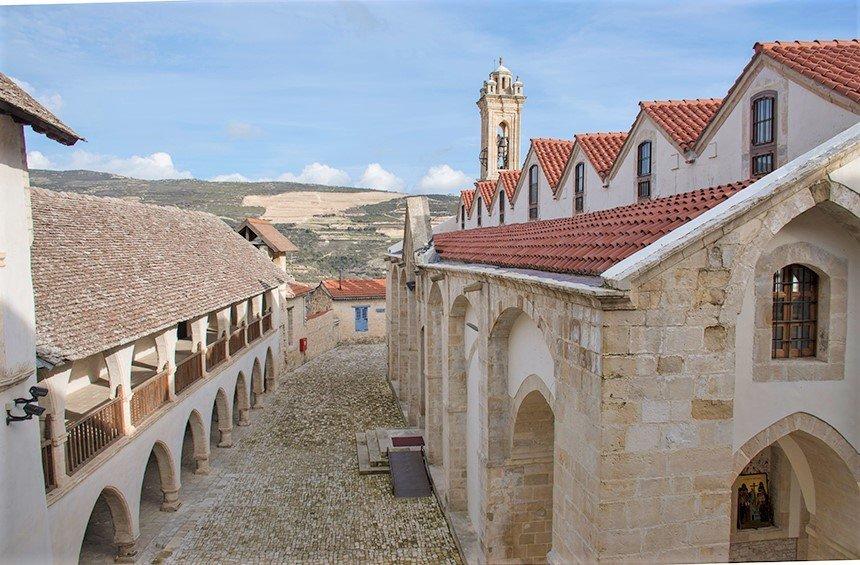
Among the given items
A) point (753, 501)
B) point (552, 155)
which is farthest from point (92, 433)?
point (552, 155)

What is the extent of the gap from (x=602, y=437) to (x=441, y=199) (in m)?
78.5

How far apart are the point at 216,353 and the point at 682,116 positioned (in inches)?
506

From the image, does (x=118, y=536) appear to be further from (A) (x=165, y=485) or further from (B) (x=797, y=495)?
(B) (x=797, y=495)

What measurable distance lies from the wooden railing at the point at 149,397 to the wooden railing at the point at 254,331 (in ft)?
24.5

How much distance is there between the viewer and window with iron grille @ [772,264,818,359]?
18.0 feet

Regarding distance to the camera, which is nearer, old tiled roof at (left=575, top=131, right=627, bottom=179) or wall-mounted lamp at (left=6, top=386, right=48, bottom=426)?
wall-mounted lamp at (left=6, top=386, right=48, bottom=426)

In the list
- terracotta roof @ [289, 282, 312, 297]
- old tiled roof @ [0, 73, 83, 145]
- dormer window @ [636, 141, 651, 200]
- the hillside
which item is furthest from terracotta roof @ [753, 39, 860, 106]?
the hillside

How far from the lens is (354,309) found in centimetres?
3419

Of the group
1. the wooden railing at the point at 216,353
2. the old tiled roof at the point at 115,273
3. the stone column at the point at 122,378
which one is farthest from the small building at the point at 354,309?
the stone column at the point at 122,378

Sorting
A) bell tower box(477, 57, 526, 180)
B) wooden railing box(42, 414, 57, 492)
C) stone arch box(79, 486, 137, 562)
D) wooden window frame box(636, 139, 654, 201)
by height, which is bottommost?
stone arch box(79, 486, 137, 562)

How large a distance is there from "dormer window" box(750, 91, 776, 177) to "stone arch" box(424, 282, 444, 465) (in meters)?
7.07

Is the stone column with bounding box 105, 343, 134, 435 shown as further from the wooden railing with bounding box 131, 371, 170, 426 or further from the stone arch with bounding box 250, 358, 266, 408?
the stone arch with bounding box 250, 358, 266, 408

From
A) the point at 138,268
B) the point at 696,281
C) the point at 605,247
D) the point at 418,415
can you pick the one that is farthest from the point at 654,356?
the point at 418,415

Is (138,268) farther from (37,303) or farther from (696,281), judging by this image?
(696,281)
